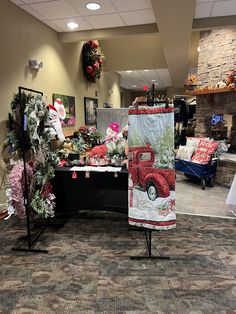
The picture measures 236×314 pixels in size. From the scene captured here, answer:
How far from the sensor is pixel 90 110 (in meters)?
6.73

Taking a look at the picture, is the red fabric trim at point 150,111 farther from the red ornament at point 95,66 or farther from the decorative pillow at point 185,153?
the red ornament at point 95,66

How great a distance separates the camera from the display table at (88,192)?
3.23 metres

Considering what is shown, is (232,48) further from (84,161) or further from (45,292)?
(45,292)

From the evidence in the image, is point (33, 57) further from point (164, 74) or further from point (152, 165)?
point (164, 74)

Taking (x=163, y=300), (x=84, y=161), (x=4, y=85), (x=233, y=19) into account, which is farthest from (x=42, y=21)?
(x=163, y=300)

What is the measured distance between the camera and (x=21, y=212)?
3018 millimetres

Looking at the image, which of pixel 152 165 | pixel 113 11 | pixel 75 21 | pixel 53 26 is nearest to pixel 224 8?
pixel 113 11

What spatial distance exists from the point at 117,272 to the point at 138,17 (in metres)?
3.84

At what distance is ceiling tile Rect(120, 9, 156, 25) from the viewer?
4.02 meters

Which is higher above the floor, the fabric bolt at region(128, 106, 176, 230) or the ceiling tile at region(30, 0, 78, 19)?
the ceiling tile at region(30, 0, 78, 19)

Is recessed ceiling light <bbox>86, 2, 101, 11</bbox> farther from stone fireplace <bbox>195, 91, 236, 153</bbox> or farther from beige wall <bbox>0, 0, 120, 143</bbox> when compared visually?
stone fireplace <bbox>195, 91, 236, 153</bbox>

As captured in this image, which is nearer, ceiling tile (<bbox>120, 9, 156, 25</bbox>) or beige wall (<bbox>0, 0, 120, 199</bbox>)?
beige wall (<bbox>0, 0, 120, 199</bbox>)

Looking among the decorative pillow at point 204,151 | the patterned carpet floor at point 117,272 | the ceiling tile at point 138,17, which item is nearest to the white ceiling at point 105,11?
the ceiling tile at point 138,17

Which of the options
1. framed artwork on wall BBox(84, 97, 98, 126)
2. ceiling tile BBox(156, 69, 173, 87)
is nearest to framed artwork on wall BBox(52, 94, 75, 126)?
framed artwork on wall BBox(84, 97, 98, 126)
